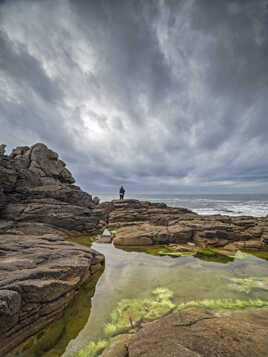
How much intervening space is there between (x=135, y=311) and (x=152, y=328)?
1.85m

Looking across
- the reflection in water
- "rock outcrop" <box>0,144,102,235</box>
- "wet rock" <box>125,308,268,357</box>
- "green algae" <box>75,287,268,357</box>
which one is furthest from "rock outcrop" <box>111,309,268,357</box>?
"rock outcrop" <box>0,144,102,235</box>

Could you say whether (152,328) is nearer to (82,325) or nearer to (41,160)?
(82,325)

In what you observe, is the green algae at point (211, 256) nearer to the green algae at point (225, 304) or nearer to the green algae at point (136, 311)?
the green algae at point (225, 304)

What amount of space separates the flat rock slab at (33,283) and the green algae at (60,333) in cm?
22

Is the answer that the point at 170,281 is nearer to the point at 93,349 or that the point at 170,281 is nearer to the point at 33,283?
the point at 93,349

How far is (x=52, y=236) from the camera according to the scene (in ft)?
30.6

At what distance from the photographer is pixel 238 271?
7.89 metres

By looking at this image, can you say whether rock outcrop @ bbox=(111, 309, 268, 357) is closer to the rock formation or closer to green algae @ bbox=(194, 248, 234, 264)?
the rock formation

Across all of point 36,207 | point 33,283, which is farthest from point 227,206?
point 33,283

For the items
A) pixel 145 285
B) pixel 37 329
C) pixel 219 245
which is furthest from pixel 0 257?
pixel 219 245

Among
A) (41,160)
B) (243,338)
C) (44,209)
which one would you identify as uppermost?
(41,160)

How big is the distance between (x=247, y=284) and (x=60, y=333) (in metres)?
8.09

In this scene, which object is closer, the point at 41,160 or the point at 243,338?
the point at 243,338

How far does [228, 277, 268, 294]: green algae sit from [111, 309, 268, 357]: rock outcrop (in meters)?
3.05
